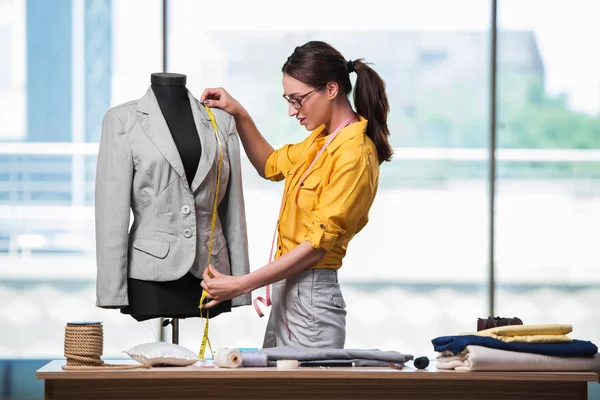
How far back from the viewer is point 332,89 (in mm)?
2867

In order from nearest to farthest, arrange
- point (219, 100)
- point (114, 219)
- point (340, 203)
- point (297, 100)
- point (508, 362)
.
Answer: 1. point (508, 362)
2. point (340, 203)
3. point (114, 219)
4. point (297, 100)
5. point (219, 100)

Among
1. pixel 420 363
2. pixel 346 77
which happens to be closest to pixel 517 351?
pixel 420 363

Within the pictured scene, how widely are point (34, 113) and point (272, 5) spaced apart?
134 centimetres

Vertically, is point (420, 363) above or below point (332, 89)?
below

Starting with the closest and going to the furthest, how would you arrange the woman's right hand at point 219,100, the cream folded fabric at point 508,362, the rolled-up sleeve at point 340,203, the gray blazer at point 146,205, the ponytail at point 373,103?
the cream folded fabric at point 508,362, the rolled-up sleeve at point 340,203, the gray blazer at point 146,205, the ponytail at point 373,103, the woman's right hand at point 219,100

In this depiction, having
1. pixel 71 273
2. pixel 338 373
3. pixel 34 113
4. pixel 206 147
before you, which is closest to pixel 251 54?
pixel 34 113

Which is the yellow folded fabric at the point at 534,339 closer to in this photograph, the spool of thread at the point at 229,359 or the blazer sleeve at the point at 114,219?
the spool of thread at the point at 229,359

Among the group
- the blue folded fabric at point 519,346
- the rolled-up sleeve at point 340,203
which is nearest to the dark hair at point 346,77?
the rolled-up sleeve at point 340,203

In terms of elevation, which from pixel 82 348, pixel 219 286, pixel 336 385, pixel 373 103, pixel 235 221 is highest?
pixel 373 103

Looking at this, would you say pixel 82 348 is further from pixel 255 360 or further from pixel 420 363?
pixel 420 363

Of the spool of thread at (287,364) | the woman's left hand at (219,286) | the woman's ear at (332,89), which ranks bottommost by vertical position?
the spool of thread at (287,364)

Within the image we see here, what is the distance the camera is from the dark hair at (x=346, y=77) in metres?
2.85

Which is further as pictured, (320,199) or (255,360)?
(320,199)

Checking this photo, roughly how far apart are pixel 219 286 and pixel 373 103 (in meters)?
0.74
